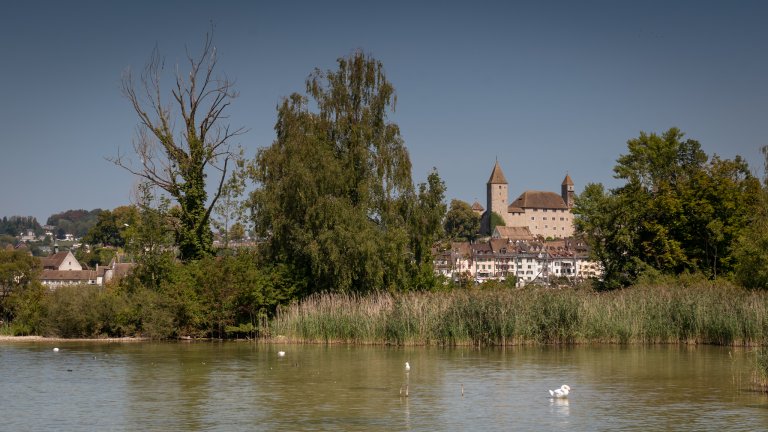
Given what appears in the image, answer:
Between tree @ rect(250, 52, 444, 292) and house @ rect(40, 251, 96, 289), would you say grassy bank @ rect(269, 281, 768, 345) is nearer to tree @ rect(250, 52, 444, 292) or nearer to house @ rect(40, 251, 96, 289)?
tree @ rect(250, 52, 444, 292)

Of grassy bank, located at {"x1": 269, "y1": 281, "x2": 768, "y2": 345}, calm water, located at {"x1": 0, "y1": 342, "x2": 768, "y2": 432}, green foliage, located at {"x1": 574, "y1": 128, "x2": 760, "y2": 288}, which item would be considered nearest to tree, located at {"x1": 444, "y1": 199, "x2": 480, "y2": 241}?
green foliage, located at {"x1": 574, "y1": 128, "x2": 760, "y2": 288}

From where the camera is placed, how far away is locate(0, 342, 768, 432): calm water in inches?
803

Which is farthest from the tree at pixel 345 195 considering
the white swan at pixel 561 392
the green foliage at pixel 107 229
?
the green foliage at pixel 107 229

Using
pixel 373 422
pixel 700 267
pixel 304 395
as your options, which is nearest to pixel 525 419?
pixel 373 422

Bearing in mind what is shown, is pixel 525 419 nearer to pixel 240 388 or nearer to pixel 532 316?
pixel 240 388

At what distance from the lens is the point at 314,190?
152ft

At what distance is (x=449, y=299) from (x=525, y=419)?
17.7 m

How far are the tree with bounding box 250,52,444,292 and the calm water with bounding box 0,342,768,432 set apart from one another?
8.90 m

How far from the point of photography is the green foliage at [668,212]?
55.2m

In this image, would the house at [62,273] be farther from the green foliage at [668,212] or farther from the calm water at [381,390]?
the calm water at [381,390]

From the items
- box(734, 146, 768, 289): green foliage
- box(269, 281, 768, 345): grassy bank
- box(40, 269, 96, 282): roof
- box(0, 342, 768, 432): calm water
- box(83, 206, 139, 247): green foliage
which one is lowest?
box(0, 342, 768, 432): calm water

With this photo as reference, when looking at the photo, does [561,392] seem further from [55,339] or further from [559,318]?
[55,339]

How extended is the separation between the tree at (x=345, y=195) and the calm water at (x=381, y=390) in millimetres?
8897

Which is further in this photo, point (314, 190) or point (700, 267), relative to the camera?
point (700, 267)
